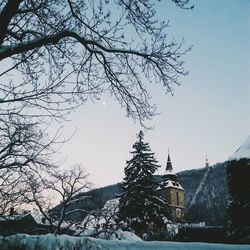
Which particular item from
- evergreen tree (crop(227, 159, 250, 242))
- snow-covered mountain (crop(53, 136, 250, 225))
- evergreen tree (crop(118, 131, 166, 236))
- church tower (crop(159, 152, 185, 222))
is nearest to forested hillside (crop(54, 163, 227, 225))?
snow-covered mountain (crop(53, 136, 250, 225))

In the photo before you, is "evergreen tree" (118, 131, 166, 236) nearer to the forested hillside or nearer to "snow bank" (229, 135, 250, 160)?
"snow bank" (229, 135, 250, 160)

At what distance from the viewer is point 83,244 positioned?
485 centimetres

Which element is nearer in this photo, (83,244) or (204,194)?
(83,244)

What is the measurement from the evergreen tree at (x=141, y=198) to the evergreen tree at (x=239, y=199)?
11103 millimetres

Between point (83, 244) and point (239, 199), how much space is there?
13751 mm

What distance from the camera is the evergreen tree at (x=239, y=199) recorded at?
16.6 m

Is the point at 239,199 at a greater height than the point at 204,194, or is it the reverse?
the point at 204,194

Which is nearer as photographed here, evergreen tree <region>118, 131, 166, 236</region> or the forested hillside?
evergreen tree <region>118, 131, 166, 236</region>

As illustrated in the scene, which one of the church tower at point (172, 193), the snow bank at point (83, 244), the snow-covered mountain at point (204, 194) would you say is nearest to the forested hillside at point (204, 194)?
the snow-covered mountain at point (204, 194)

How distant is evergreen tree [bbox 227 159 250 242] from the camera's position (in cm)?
1658

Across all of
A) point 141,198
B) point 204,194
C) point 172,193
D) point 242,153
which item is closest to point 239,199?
point 242,153

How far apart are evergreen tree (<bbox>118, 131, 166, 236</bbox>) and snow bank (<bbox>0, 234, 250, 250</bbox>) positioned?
73.2 feet

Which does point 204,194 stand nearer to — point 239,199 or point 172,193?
point 172,193

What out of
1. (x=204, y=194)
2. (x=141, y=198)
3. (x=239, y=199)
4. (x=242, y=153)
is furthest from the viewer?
(x=204, y=194)
